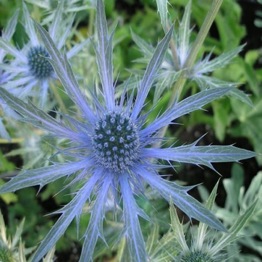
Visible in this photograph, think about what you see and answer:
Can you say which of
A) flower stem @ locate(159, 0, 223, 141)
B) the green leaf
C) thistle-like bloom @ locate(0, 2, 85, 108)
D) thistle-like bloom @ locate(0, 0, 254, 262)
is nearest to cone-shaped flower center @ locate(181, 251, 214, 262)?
the green leaf

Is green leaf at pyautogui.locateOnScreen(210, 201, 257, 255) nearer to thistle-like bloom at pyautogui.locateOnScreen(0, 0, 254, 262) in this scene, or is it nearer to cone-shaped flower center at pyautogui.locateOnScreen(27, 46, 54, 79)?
thistle-like bloom at pyautogui.locateOnScreen(0, 0, 254, 262)

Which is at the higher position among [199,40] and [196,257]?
[199,40]

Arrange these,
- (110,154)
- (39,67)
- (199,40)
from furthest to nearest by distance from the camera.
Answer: (39,67), (199,40), (110,154)

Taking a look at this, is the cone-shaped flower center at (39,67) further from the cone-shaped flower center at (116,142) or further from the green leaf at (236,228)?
the green leaf at (236,228)

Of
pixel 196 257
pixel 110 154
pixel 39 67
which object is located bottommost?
pixel 196 257

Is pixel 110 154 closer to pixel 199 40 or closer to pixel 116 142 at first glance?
pixel 116 142

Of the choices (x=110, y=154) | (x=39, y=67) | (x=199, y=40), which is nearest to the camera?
(x=110, y=154)

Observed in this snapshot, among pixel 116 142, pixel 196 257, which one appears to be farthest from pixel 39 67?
pixel 196 257

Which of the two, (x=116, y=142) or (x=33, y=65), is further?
(x=33, y=65)

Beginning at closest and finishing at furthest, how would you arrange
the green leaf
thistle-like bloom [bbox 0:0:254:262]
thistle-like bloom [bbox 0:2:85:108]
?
thistle-like bloom [bbox 0:0:254:262] < the green leaf < thistle-like bloom [bbox 0:2:85:108]
